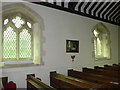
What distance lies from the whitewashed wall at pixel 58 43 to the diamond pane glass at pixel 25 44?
0.43m

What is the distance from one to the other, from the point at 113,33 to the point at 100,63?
5.51ft

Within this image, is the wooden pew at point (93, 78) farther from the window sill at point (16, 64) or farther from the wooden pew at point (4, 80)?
the wooden pew at point (4, 80)

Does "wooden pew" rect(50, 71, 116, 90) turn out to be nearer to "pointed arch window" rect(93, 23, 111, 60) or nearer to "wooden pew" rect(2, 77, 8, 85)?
"wooden pew" rect(2, 77, 8, 85)

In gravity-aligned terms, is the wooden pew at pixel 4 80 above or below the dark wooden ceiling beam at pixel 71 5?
below

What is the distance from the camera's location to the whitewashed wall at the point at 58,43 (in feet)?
12.0

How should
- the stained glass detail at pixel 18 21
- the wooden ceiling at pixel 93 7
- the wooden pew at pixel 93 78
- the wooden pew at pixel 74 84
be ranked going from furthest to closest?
1. the wooden ceiling at pixel 93 7
2. the stained glass detail at pixel 18 21
3. the wooden pew at pixel 93 78
4. the wooden pew at pixel 74 84

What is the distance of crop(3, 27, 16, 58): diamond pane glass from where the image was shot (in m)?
3.60

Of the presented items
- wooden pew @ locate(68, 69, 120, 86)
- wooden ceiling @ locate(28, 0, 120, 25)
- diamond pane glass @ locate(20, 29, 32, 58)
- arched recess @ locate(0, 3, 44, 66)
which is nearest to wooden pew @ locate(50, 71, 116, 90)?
wooden pew @ locate(68, 69, 120, 86)

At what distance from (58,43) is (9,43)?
1440 mm

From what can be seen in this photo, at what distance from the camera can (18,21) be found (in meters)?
3.83

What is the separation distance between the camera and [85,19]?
5.17 m

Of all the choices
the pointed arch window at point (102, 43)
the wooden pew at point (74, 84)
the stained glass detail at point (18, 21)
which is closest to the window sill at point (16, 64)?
the wooden pew at point (74, 84)

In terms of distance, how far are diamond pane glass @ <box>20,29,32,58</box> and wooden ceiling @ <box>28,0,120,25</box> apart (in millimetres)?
956

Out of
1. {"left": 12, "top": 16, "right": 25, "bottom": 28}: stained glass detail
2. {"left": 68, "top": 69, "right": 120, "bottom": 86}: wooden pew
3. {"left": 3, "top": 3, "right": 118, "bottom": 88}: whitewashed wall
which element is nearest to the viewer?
{"left": 68, "top": 69, "right": 120, "bottom": 86}: wooden pew
